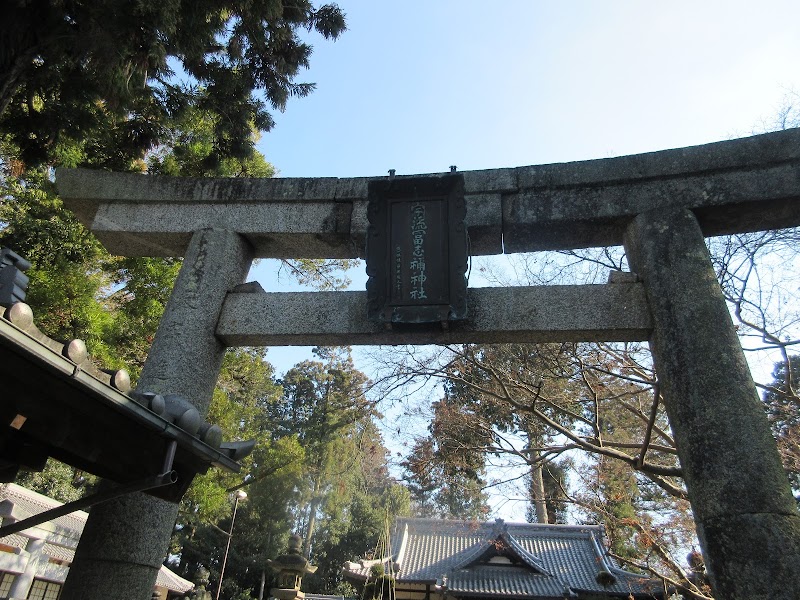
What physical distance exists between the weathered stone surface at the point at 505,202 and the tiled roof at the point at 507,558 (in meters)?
10.9

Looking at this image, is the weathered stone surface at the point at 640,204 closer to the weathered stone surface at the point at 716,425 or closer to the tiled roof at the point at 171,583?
the weathered stone surface at the point at 716,425

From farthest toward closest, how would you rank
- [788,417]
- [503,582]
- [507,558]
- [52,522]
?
[507,558]
[503,582]
[52,522]
[788,417]

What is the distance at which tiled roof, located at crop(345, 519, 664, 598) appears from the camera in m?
14.3

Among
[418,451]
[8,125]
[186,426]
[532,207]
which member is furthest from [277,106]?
[418,451]

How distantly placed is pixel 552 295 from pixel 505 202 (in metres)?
0.90

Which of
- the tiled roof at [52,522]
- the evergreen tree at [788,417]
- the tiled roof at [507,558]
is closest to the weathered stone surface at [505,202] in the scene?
the evergreen tree at [788,417]

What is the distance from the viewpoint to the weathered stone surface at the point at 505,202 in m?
3.84

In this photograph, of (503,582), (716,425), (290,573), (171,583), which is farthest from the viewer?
(171,583)

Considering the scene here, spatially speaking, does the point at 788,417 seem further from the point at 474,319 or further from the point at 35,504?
the point at 35,504

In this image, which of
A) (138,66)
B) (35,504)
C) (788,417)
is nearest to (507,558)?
(788,417)

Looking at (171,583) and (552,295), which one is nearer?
(552,295)

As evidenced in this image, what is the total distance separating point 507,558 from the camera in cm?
1577

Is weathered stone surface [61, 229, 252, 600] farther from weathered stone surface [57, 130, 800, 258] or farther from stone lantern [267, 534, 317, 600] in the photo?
stone lantern [267, 534, 317, 600]

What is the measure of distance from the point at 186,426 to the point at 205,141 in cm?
798
